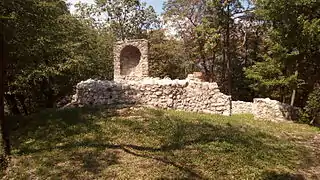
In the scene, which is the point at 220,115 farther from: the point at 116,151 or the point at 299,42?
the point at 116,151

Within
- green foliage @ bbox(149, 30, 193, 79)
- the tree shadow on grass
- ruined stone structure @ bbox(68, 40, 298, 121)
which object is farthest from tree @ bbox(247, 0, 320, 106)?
green foliage @ bbox(149, 30, 193, 79)

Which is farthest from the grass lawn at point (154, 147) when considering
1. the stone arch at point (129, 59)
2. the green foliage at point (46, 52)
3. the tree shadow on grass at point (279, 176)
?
the stone arch at point (129, 59)

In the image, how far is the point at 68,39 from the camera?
70.6 ft

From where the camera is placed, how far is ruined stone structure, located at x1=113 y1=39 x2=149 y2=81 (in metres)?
19.6

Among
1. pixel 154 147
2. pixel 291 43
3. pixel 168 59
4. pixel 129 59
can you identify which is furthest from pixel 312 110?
pixel 168 59

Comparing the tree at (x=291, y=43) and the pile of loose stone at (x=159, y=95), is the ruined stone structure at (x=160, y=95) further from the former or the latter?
the tree at (x=291, y=43)

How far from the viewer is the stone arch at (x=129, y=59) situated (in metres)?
20.9

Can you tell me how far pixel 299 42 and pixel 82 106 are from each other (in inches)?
466

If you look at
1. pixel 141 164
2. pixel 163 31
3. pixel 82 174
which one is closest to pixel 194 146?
pixel 141 164

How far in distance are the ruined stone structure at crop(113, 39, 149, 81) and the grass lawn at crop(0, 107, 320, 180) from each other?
5.86 meters

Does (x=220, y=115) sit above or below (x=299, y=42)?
below

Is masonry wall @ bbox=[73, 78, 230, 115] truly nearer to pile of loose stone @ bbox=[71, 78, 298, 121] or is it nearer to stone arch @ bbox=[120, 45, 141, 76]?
pile of loose stone @ bbox=[71, 78, 298, 121]

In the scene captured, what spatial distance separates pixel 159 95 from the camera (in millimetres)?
15586

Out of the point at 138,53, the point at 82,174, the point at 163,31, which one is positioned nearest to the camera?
the point at 82,174
